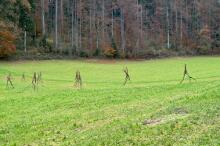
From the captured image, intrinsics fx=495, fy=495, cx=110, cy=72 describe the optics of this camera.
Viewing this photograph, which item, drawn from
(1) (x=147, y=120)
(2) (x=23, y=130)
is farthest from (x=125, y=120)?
(2) (x=23, y=130)

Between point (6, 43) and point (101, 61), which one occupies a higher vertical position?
point (6, 43)

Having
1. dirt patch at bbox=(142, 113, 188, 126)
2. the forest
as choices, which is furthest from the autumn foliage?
dirt patch at bbox=(142, 113, 188, 126)

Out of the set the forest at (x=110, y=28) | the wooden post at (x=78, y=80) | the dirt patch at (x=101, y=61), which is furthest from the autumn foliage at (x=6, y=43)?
the wooden post at (x=78, y=80)

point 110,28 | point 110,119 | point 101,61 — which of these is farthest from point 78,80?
point 110,28

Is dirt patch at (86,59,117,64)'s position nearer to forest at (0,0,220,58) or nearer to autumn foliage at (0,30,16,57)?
forest at (0,0,220,58)

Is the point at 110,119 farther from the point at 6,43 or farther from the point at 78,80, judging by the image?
the point at 6,43

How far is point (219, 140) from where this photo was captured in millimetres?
14141

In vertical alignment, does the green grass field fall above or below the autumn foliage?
below

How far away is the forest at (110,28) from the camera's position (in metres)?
84.2

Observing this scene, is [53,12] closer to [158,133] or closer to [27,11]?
[27,11]

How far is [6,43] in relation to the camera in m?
76.6

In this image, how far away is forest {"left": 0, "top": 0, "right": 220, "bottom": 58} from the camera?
276ft

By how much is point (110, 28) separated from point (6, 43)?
26.1m

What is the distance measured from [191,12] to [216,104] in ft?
301
